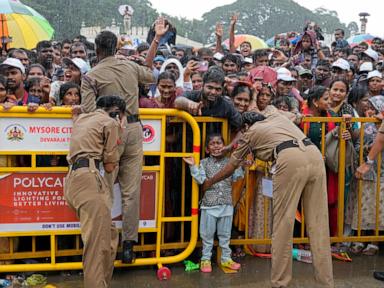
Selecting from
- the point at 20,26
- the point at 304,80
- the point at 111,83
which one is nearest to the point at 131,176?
the point at 111,83

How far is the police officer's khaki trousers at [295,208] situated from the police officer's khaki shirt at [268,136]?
138mm

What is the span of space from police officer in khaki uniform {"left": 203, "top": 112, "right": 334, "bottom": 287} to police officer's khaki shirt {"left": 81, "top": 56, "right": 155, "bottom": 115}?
1138mm

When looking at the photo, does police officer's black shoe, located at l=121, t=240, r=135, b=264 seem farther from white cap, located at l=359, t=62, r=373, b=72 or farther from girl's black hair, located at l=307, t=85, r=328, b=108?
white cap, located at l=359, t=62, r=373, b=72

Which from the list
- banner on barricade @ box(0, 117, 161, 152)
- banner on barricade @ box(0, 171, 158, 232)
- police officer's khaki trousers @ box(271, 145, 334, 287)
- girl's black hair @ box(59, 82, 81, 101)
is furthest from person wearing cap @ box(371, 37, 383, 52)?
banner on barricade @ box(0, 117, 161, 152)

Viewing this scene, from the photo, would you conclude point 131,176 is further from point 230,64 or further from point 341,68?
point 341,68

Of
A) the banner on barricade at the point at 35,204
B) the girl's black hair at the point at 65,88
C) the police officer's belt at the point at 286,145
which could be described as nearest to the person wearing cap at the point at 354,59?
the police officer's belt at the point at 286,145

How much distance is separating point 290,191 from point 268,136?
1.70ft

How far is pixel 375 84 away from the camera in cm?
741

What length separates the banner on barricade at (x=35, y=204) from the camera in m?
5.11

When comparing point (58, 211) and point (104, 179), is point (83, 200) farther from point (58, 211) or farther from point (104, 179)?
point (58, 211)

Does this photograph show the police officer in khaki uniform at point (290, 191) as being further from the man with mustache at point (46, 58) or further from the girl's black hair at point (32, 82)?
the man with mustache at point (46, 58)

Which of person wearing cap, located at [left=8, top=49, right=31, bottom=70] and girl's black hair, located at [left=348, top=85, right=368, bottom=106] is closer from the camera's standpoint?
Result: girl's black hair, located at [left=348, top=85, right=368, bottom=106]

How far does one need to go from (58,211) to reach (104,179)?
693 millimetres

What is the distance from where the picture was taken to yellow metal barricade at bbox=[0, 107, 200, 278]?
16.8ft
